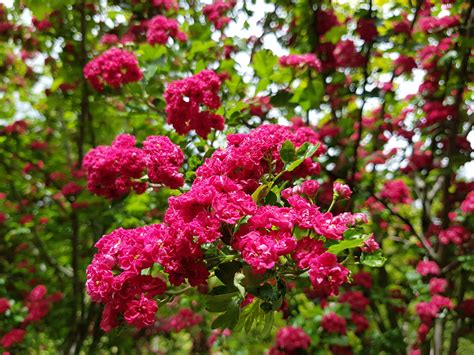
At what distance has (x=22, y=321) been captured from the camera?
4.70 meters

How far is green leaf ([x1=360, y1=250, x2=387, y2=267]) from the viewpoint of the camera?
66.8 inches

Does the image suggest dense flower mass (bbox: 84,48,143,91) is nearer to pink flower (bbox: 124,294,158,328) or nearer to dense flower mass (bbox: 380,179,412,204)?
pink flower (bbox: 124,294,158,328)

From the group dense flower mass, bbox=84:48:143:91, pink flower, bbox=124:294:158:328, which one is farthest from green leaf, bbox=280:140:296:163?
dense flower mass, bbox=84:48:143:91

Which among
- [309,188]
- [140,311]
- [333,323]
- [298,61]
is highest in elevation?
[298,61]

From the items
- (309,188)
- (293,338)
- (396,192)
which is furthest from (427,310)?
(309,188)

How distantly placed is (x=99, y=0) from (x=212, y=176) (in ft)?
11.3

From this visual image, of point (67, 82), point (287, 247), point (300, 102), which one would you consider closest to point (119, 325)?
point (287, 247)

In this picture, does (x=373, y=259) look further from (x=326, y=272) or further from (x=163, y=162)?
(x=163, y=162)

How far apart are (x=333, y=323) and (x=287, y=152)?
248 cm

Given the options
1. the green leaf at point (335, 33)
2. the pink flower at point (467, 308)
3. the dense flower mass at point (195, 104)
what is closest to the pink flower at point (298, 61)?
the dense flower mass at point (195, 104)

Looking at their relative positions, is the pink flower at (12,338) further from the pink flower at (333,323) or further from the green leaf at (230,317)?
the green leaf at (230,317)

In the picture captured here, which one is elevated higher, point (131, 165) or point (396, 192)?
point (396, 192)

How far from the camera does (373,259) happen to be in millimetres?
1721

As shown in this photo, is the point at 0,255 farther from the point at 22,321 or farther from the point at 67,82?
the point at 67,82
